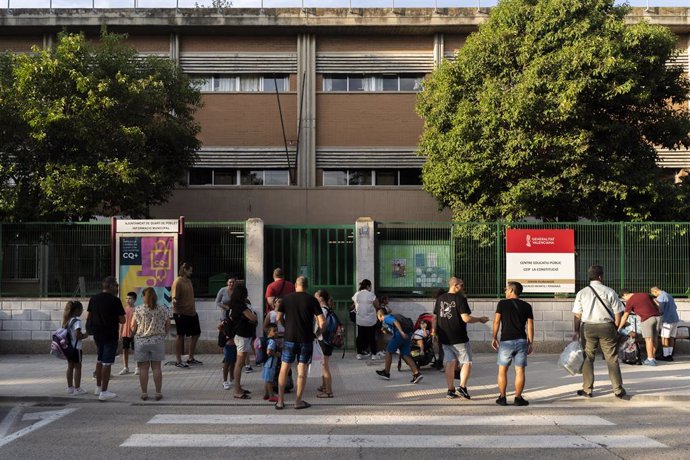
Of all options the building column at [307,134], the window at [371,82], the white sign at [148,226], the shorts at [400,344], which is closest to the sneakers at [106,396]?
the shorts at [400,344]

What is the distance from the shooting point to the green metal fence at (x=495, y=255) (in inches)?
546

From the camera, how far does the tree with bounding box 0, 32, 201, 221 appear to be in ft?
47.8

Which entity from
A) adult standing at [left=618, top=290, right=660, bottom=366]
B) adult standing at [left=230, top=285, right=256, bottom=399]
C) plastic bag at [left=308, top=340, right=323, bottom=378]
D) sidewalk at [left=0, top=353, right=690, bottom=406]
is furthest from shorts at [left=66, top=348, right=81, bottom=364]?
adult standing at [left=618, top=290, right=660, bottom=366]

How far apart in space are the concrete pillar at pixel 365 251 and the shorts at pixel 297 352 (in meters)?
5.21

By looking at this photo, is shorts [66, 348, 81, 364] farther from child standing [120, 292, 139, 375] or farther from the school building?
the school building

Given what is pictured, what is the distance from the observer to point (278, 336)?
913 centimetres

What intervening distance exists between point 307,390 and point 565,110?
9.05m

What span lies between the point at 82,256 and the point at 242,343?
6.18 metres

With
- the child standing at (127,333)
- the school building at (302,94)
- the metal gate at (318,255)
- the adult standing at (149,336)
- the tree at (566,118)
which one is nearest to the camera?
the adult standing at (149,336)

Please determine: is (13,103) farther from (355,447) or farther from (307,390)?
(355,447)

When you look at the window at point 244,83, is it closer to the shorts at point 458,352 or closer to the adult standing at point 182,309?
the adult standing at point 182,309

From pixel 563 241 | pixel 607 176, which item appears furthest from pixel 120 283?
pixel 607 176

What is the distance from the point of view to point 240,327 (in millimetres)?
9320

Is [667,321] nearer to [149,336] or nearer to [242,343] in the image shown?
[242,343]
